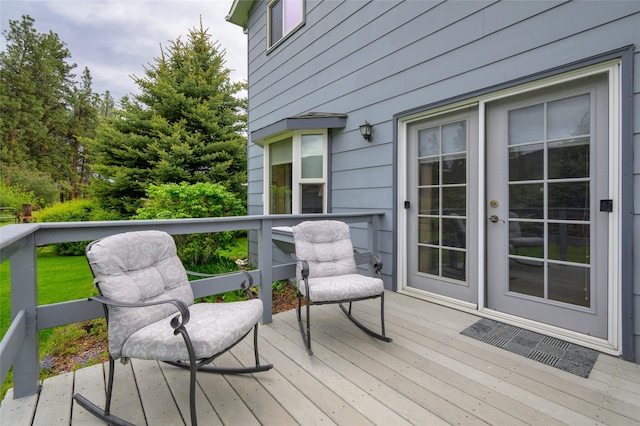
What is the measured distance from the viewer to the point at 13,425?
1.45 metres

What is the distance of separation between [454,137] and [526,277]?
1.54 meters

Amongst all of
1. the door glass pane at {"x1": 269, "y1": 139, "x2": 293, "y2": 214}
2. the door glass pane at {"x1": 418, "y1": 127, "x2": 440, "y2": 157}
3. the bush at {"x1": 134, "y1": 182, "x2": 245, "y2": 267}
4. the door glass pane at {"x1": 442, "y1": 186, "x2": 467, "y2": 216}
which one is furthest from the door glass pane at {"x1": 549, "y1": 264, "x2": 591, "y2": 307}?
the bush at {"x1": 134, "y1": 182, "x2": 245, "y2": 267}

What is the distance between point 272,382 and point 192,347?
0.68 metres

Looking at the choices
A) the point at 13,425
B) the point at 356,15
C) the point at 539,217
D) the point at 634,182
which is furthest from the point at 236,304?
the point at 356,15

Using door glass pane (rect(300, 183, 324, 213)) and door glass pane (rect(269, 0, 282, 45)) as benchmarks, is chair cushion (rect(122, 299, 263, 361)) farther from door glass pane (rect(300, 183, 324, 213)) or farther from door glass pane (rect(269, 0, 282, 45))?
door glass pane (rect(269, 0, 282, 45))

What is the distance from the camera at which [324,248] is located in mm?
2857

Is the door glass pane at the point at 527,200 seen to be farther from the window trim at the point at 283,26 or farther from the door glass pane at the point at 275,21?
the door glass pane at the point at 275,21

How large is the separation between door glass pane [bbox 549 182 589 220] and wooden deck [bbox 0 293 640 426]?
1056 millimetres

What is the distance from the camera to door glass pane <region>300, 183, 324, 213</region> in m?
4.68

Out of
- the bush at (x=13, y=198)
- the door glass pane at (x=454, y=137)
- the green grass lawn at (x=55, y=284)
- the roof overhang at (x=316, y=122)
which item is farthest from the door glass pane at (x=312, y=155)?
the bush at (x=13, y=198)

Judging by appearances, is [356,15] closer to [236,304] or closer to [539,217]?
[539,217]

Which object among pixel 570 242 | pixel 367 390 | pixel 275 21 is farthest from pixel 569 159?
pixel 275 21

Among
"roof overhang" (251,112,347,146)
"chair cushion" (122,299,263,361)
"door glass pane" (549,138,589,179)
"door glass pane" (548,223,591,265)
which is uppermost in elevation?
"roof overhang" (251,112,347,146)

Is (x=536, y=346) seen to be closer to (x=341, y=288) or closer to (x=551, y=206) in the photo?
(x=551, y=206)
